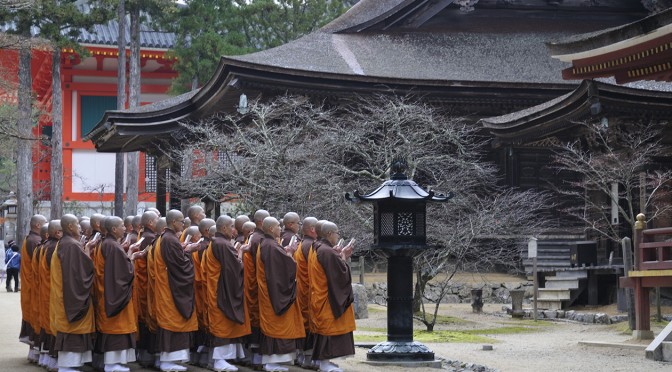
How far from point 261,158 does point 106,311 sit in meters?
10.0

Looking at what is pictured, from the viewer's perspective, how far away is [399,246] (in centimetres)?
1369

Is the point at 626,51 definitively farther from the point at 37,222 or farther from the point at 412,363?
the point at 37,222

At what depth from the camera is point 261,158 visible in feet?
73.7

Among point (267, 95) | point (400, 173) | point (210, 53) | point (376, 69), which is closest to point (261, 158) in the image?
point (267, 95)

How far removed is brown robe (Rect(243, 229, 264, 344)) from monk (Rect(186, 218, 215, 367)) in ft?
1.60

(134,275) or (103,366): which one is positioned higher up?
(134,275)

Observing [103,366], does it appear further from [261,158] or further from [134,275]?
[261,158]

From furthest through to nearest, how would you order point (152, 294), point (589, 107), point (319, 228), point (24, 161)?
point (24, 161) → point (589, 107) → point (319, 228) → point (152, 294)

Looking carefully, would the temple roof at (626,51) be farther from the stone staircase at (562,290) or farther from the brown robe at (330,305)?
the stone staircase at (562,290)

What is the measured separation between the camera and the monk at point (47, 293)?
13.2 metres

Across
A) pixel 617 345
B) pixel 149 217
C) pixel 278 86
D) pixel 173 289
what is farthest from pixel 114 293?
pixel 278 86

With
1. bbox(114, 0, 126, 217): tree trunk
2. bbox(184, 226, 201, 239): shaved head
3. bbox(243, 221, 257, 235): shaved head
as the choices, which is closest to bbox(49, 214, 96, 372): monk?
bbox(184, 226, 201, 239): shaved head

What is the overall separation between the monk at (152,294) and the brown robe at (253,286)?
1.00m

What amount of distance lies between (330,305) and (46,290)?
3.11 m
